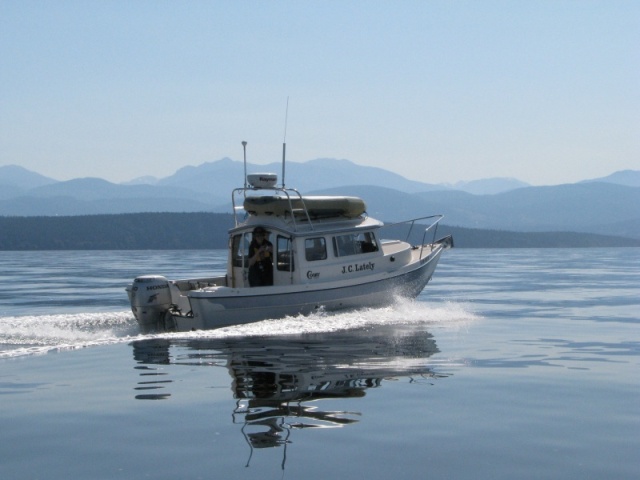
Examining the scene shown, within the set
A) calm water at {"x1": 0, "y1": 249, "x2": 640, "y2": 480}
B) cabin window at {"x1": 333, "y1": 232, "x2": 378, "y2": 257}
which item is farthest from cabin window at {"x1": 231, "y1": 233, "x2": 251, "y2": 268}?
calm water at {"x1": 0, "y1": 249, "x2": 640, "y2": 480}

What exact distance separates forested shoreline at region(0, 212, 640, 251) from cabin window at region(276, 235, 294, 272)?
4348 inches

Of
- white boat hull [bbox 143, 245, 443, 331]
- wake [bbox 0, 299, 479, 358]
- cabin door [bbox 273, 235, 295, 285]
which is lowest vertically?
wake [bbox 0, 299, 479, 358]

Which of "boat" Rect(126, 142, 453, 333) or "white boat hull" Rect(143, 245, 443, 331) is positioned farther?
"boat" Rect(126, 142, 453, 333)

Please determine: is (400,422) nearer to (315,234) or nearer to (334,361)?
(334,361)

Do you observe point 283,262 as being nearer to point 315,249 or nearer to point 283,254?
point 283,254

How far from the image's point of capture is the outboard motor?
20203 millimetres

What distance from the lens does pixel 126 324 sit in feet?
71.5

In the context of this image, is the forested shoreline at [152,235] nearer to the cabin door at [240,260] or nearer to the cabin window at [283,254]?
the cabin door at [240,260]

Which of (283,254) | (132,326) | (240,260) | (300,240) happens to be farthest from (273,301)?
(132,326)

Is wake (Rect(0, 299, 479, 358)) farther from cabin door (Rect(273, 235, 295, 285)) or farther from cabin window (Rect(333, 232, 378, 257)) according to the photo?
cabin window (Rect(333, 232, 378, 257))

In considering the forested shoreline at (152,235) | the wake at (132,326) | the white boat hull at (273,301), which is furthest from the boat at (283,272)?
the forested shoreline at (152,235)

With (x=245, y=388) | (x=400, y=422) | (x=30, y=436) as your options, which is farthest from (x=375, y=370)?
(x=30, y=436)

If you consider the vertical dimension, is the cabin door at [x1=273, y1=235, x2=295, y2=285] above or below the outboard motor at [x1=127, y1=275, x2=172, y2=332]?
above

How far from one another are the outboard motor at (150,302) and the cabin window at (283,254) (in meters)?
3.06
